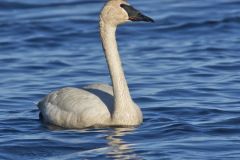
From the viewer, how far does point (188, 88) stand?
16828 mm

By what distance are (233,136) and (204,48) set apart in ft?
23.9

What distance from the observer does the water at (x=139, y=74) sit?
504 inches

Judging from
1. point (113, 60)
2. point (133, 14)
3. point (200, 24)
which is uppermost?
point (133, 14)

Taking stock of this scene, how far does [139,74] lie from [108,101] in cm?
404

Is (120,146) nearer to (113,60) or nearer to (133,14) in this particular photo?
(113,60)

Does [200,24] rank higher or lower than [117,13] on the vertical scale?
lower

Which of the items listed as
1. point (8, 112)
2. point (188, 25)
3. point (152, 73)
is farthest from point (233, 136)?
point (188, 25)

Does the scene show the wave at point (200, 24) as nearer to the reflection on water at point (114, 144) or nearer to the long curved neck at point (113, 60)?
the long curved neck at point (113, 60)

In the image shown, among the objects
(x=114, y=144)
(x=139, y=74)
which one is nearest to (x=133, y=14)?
(x=114, y=144)

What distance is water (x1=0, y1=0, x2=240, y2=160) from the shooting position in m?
12.8

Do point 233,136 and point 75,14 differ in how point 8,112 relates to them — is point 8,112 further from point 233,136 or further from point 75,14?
point 75,14

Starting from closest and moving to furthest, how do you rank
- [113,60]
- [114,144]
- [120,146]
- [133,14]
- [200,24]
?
[120,146] < [114,144] < [133,14] < [113,60] < [200,24]

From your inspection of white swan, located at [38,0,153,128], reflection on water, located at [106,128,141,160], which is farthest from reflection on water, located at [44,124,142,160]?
white swan, located at [38,0,153,128]

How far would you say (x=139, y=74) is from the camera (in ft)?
60.0
